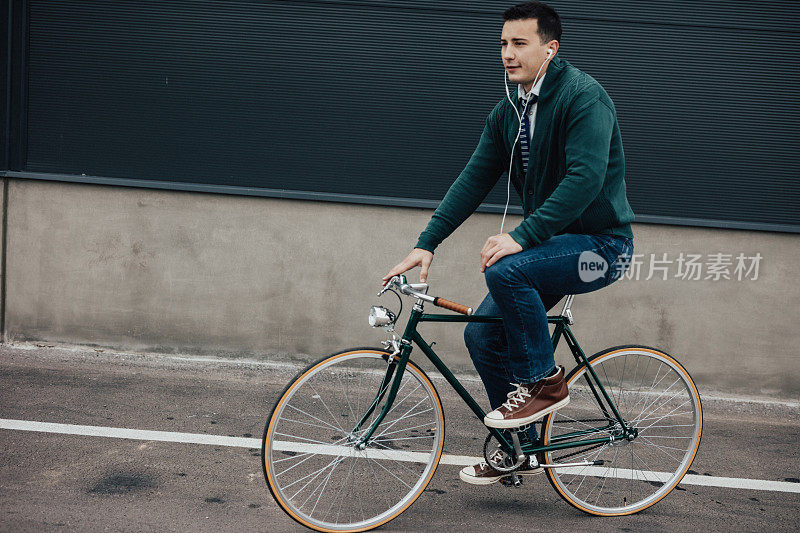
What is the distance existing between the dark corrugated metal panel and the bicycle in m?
2.31

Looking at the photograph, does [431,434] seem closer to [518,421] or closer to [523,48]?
Answer: [518,421]

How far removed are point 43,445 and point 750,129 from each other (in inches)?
198

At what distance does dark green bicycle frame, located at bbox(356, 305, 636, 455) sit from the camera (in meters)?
3.20

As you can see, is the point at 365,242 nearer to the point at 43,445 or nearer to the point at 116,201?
the point at 116,201

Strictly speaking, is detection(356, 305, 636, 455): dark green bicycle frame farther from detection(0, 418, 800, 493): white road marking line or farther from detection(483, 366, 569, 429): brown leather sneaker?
detection(0, 418, 800, 493): white road marking line

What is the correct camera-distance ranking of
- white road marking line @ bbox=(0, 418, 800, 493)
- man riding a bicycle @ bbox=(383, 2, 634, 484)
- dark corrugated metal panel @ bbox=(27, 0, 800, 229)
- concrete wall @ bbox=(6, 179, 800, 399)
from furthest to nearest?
concrete wall @ bbox=(6, 179, 800, 399) → dark corrugated metal panel @ bbox=(27, 0, 800, 229) → white road marking line @ bbox=(0, 418, 800, 493) → man riding a bicycle @ bbox=(383, 2, 634, 484)

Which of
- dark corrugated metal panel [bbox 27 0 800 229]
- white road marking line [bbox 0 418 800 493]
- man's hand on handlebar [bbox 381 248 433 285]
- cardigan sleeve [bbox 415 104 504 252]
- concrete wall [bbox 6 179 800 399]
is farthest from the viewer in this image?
concrete wall [bbox 6 179 800 399]

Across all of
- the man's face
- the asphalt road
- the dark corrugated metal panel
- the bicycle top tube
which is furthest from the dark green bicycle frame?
the dark corrugated metal panel

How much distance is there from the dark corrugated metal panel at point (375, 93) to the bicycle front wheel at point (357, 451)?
2488mm

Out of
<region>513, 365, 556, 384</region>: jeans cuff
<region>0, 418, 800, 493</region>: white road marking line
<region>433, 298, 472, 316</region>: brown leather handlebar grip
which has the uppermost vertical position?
<region>433, 298, 472, 316</region>: brown leather handlebar grip

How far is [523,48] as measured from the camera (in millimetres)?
3156

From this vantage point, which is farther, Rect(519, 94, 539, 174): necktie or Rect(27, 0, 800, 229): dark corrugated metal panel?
Rect(27, 0, 800, 229): dark corrugated metal panel

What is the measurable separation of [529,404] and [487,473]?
16.9 inches

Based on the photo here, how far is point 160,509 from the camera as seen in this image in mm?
3381
